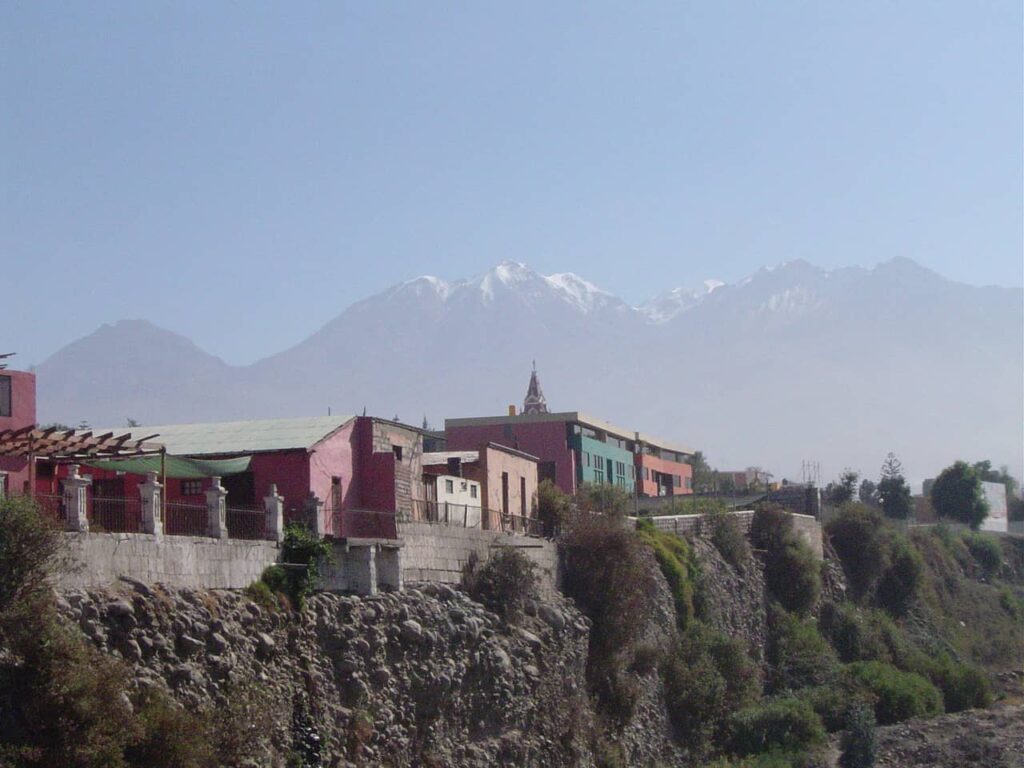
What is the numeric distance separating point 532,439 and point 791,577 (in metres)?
16.5

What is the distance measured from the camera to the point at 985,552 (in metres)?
74.0

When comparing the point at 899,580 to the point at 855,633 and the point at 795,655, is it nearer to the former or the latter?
the point at 855,633

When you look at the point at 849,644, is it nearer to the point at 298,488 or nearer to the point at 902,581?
the point at 902,581

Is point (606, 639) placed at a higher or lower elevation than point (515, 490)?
lower

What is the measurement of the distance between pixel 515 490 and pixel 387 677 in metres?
18.8

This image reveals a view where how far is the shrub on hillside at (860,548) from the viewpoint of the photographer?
58375 mm

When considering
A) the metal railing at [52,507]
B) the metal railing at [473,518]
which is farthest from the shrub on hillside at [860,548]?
the metal railing at [52,507]

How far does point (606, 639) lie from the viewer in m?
37.3

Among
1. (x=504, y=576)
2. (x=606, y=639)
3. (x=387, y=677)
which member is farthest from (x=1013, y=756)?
(x=387, y=677)

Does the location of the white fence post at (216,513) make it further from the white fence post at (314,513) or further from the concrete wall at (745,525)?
the concrete wall at (745,525)

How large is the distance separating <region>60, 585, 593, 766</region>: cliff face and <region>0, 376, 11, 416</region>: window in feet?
22.0

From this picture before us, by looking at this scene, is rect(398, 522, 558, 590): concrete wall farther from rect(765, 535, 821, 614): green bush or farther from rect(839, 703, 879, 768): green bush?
rect(765, 535, 821, 614): green bush

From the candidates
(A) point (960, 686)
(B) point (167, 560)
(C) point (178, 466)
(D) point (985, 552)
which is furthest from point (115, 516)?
(D) point (985, 552)

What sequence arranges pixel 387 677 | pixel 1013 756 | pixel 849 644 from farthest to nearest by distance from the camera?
pixel 849 644 → pixel 1013 756 → pixel 387 677
